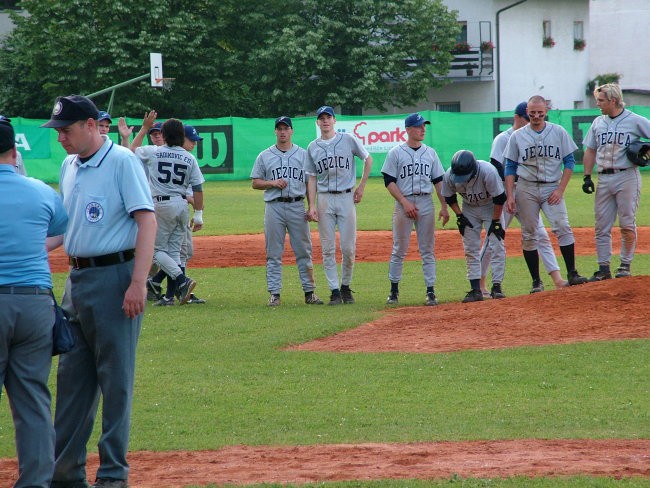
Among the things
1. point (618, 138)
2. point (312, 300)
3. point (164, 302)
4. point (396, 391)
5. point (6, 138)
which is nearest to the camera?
point (6, 138)

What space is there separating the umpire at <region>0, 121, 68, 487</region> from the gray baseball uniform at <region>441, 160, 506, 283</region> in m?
7.26

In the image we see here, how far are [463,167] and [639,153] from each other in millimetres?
1969

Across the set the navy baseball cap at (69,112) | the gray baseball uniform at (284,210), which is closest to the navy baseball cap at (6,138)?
the navy baseball cap at (69,112)

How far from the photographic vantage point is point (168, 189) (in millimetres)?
12047

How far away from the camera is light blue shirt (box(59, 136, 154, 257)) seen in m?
5.28

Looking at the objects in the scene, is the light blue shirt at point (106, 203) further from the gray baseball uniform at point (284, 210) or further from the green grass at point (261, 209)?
the green grass at point (261, 209)

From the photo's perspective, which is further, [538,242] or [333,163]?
[333,163]

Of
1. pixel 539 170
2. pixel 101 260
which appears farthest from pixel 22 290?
pixel 539 170

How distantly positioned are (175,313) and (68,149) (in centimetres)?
653

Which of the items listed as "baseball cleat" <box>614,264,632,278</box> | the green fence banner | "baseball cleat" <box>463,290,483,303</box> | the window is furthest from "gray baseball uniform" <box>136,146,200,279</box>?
the window

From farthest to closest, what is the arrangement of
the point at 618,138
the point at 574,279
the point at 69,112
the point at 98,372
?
the point at 574,279, the point at 618,138, the point at 98,372, the point at 69,112

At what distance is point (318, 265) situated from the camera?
1650cm

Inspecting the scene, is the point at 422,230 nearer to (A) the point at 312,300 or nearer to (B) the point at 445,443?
(A) the point at 312,300

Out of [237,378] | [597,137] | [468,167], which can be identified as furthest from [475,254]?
[237,378]
